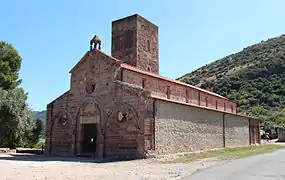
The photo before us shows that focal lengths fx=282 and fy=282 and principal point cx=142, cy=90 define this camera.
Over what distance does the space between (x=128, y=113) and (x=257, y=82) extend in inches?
2638

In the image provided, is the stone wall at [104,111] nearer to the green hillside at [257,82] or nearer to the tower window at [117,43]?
the tower window at [117,43]

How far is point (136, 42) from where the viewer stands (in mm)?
28984

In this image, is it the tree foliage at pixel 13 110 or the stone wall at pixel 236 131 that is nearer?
the tree foliage at pixel 13 110

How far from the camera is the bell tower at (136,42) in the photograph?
2908 cm

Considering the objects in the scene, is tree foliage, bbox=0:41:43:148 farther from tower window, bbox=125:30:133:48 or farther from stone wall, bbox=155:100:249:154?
stone wall, bbox=155:100:249:154

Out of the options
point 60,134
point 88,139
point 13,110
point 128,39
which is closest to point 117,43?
point 128,39

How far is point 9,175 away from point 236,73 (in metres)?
80.7

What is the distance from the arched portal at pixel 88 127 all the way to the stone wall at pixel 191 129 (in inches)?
184

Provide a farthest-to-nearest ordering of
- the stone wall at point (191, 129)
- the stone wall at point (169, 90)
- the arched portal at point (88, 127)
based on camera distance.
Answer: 1. the stone wall at point (169, 90)
2. the arched portal at point (88, 127)
3. the stone wall at point (191, 129)

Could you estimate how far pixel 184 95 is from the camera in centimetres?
2681

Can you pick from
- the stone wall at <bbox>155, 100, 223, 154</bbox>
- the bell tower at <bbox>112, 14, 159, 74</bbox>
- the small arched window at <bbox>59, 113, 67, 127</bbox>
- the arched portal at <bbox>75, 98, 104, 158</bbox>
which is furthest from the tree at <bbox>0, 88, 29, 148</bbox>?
the stone wall at <bbox>155, 100, 223, 154</bbox>

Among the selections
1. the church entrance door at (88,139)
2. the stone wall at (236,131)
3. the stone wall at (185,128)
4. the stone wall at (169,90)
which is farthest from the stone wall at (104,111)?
the stone wall at (236,131)

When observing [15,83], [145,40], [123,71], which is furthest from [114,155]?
[15,83]

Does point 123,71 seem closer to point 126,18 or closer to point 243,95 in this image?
point 126,18
